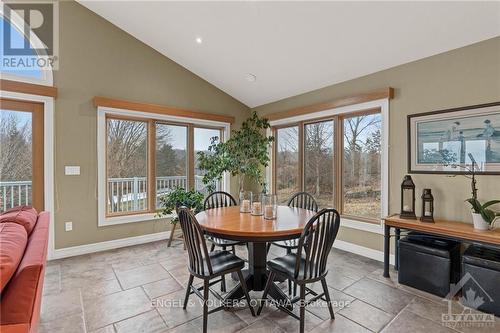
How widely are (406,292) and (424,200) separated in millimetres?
1018

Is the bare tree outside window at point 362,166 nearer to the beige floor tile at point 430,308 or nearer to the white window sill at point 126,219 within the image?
the beige floor tile at point 430,308

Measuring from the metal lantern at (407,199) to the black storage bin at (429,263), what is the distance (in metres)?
0.27

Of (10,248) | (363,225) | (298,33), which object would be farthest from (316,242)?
(298,33)

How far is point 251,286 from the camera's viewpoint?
2.61m

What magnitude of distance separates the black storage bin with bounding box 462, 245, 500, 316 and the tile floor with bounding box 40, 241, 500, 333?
134 millimetres

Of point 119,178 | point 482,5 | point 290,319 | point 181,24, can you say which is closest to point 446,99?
point 482,5

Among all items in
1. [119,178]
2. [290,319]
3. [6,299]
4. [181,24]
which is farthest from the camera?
[119,178]

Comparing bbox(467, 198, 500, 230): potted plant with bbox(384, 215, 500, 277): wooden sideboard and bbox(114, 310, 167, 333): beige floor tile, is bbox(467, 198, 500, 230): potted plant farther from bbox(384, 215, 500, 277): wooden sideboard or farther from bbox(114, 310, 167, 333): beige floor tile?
bbox(114, 310, 167, 333): beige floor tile

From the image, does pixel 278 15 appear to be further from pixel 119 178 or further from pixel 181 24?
pixel 119 178

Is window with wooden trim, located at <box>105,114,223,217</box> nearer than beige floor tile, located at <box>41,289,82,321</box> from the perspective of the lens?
No

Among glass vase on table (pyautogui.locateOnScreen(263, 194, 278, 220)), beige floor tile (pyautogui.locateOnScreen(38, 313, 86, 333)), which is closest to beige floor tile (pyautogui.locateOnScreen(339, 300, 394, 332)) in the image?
glass vase on table (pyautogui.locateOnScreen(263, 194, 278, 220))

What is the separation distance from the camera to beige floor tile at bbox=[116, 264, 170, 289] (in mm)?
2826

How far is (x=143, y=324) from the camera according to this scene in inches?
83.4

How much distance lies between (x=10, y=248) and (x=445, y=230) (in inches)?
137
